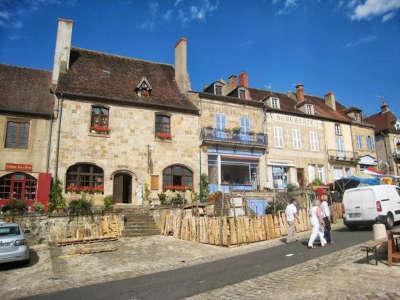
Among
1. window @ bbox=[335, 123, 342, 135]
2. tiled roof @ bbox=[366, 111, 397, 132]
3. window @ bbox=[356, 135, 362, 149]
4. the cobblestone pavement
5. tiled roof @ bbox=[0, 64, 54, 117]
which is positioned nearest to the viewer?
the cobblestone pavement

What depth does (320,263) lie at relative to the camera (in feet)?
28.0

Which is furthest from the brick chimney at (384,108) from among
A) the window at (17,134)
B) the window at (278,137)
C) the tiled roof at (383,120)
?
the window at (17,134)

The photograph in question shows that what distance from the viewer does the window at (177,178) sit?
22.5m

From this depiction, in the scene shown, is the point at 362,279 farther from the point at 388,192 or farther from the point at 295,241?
the point at 388,192

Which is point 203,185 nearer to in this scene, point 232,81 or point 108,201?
point 108,201

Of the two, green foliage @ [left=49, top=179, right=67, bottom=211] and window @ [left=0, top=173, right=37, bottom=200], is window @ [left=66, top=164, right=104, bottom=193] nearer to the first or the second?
green foliage @ [left=49, top=179, right=67, bottom=211]

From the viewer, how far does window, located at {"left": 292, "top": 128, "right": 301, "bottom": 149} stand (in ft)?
91.8

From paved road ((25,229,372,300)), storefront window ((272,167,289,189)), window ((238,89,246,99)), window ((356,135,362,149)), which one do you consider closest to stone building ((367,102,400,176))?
window ((356,135,362,149))

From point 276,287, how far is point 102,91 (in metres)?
18.4

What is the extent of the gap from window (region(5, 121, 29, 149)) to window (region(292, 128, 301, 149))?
64.0 feet

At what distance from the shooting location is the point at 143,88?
23.5 metres

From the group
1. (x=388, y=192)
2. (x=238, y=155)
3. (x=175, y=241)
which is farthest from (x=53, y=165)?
(x=388, y=192)

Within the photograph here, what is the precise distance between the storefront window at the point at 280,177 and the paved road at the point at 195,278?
50.5ft

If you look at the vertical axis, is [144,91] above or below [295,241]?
above
